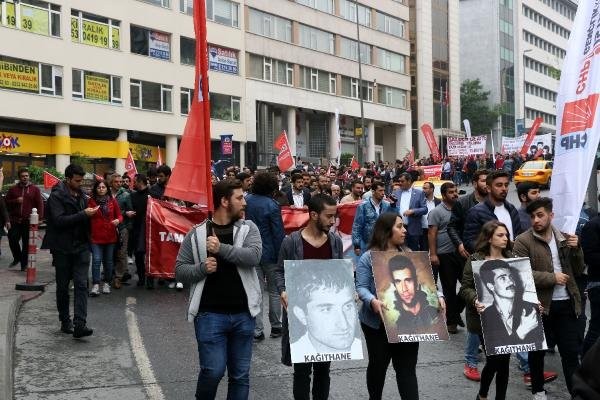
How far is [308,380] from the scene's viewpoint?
5164 mm

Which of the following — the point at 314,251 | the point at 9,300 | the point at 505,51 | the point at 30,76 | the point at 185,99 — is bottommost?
the point at 9,300

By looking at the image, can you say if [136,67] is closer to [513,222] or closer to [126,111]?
[126,111]

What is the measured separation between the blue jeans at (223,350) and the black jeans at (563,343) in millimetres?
2413

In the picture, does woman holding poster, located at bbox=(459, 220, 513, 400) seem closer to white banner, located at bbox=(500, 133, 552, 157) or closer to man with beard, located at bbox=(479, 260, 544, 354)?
man with beard, located at bbox=(479, 260, 544, 354)

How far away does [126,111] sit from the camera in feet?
130

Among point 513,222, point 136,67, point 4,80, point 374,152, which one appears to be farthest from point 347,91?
point 513,222

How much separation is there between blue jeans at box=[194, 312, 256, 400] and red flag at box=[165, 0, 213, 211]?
778 mm

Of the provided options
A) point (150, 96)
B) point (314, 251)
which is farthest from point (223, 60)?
point (314, 251)

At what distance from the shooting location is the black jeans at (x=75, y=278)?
798 cm

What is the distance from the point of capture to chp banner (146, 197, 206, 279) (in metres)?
11.1

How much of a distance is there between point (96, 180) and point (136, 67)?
100 ft

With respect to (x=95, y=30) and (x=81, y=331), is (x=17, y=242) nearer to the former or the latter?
(x=81, y=331)

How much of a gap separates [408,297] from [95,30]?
36269mm

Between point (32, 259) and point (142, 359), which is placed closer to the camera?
point (142, 359)
